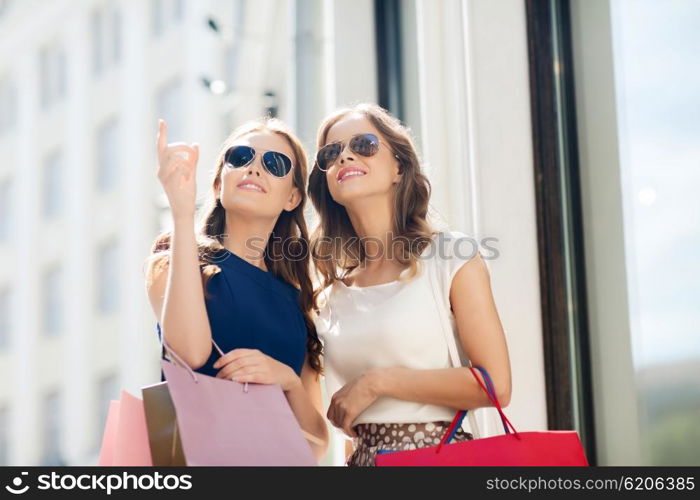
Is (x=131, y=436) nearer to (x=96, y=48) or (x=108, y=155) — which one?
(x=108, y=155)

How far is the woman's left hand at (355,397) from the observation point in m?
1.67

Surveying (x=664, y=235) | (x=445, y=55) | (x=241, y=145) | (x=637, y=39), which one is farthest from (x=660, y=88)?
(x=241, y=145)

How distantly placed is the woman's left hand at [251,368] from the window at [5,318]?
2123 mm

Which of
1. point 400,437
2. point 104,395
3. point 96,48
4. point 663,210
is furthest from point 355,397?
point 96,48

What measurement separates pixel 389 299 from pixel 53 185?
2.29 metres

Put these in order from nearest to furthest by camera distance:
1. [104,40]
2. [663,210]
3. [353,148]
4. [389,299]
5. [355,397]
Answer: [355,397] < [389,299] < [353,148] < [663,210] < [104,40]

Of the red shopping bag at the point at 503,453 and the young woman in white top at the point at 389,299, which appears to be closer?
the red shopping bag at the point at 503,453

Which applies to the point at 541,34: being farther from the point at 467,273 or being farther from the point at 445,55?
the point at 467,273

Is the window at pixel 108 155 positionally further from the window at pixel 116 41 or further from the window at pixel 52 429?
the window at pixel 52 429

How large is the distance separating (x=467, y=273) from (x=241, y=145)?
1.88ft

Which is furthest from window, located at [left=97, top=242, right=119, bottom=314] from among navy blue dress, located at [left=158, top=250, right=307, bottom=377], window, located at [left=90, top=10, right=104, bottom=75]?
navy blue dress, located at [left=158, top=250, right=307, bottom=377]

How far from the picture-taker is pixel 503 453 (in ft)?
4.90

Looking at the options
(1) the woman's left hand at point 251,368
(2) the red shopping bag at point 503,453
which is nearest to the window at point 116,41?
(1) the woman's left hand at point 251,368

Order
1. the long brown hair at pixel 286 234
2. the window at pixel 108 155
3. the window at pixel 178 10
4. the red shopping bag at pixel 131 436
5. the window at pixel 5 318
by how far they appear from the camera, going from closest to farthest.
Answer: the red shopping bag at pixel 131 436 → the long brown hair at pixel 286 234 → the window at pixel 5 318 → the window at pixel 108 155 → the window at pixel 178 10
